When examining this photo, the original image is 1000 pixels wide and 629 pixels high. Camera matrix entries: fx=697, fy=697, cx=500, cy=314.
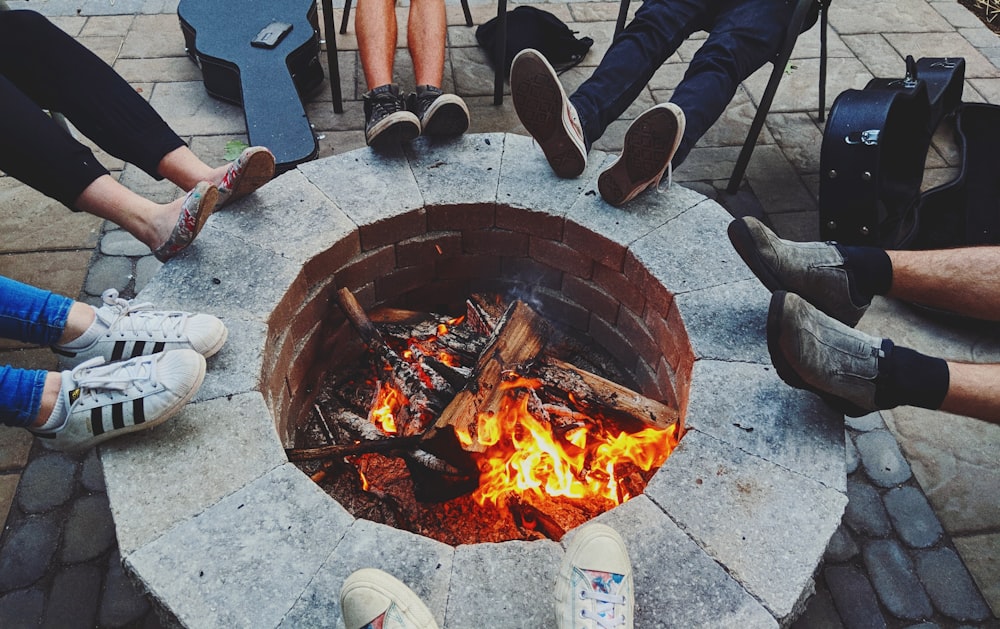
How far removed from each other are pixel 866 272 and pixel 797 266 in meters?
0.28

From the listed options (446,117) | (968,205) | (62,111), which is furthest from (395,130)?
(968,205)

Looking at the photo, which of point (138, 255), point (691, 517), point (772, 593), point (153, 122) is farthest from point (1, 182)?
point (772, 593)

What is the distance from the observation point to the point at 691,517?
75.4 inches

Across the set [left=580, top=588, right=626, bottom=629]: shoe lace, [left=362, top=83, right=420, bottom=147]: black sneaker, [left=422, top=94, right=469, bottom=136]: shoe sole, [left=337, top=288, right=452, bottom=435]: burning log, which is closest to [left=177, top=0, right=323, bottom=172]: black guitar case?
[left=362, top=83, right=420, bottom=147]: black sneaker

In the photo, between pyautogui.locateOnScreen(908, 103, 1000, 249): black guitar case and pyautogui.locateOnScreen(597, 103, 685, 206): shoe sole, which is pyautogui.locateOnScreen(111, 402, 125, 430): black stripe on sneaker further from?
pyautogui.locateOnScreen(908, 103, 1000, 249): black guitar case

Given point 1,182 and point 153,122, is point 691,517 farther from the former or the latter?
point 1,182

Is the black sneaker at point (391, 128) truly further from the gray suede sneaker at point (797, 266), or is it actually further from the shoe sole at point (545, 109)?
the gray suede sneaker at point (797, 266)

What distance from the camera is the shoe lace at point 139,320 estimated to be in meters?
2.18

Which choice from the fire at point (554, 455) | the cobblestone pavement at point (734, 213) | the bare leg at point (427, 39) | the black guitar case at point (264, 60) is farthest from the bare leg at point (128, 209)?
the bare leg at point (427, 39)

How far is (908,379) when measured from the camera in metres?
2.13

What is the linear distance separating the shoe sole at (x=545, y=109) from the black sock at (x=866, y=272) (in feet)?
3.46

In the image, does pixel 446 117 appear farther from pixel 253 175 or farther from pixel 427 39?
pixel 427 39

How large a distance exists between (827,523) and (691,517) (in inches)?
14.6

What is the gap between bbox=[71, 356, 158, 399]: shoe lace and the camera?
2.00m
